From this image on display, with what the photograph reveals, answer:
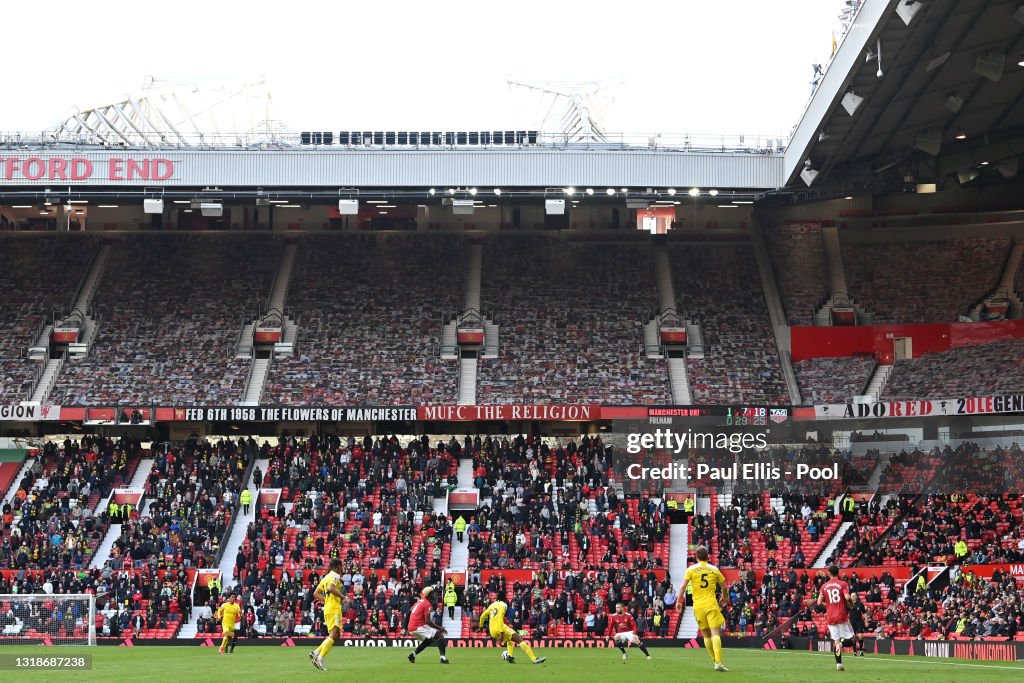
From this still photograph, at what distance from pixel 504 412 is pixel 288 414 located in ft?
28.2

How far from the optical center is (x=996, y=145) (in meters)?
48.9

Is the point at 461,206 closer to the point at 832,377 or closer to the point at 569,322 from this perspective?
the point at 569,322

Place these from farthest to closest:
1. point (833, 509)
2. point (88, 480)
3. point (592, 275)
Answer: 1. point (592, 275)
2. point (88, 480)
3. point (833, 509)

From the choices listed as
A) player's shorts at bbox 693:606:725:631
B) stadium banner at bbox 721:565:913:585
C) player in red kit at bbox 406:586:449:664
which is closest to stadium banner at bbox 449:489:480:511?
stadium banner at bbox 721:565:913:585

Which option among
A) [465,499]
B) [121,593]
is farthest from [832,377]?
[121,593]

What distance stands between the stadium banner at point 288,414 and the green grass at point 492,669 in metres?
21.7

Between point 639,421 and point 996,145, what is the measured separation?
55.3 feet

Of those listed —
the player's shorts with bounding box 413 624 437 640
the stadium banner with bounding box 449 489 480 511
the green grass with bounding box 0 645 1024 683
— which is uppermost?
the stadium banner with bounding box 449 489 480 511

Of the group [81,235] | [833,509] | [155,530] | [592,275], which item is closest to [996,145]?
[833,509]

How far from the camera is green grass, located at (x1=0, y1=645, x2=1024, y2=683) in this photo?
21.7 metres

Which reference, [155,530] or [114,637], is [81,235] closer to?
[155,530]

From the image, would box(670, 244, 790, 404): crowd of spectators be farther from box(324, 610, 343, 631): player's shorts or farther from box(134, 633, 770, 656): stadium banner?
box(324, 610, 343, 631): player's shorts

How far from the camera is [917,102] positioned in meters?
43.3

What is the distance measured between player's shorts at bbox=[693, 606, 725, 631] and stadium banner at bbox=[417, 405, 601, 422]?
32.9 metres
